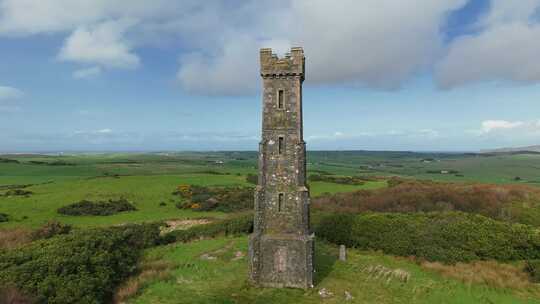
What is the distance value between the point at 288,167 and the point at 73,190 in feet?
163

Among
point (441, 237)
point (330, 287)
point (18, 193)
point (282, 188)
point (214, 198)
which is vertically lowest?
point (330, 287)

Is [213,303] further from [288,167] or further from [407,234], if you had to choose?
[407,234]

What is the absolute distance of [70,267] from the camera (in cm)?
1848

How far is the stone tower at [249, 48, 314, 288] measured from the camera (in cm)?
1911

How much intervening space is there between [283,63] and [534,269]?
70.7 feet

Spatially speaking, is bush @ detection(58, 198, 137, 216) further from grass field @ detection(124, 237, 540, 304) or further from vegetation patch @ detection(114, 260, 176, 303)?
grass field @ detection(124, 237, 540, 304)

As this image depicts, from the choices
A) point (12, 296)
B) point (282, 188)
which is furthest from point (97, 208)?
point (282, 188)

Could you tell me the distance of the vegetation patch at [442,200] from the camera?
41.9m

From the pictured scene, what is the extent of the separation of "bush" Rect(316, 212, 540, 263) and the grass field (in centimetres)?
245

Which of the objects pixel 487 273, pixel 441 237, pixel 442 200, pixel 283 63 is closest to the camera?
pixel 283 63

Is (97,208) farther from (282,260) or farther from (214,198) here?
(282,260)

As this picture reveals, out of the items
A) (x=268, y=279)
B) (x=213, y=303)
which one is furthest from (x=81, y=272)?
(x=268, y=279)

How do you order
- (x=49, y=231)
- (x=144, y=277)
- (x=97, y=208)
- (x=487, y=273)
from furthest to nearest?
(x=97, y=208), (x=49, y=231), (x=487, y=273), (x=144, y=277)

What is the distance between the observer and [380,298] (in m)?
18.6
